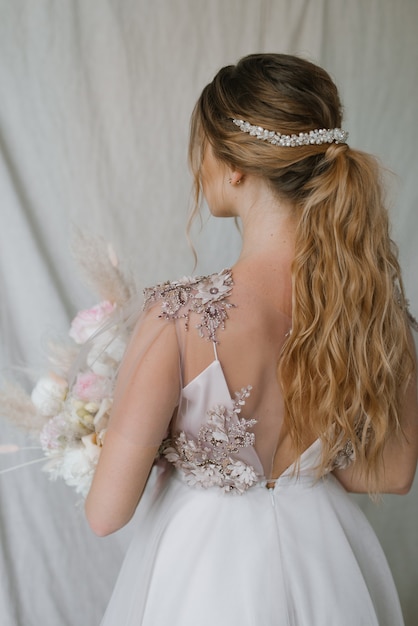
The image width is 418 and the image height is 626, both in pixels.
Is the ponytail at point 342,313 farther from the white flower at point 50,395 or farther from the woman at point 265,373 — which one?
the white flower at point 50,395

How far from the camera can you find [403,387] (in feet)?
3.92

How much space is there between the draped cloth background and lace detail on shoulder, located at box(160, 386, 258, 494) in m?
0.89

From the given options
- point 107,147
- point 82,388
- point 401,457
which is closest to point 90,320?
point 82,388

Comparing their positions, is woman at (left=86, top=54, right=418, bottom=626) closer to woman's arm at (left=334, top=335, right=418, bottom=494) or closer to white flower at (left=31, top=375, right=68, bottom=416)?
woman's arm at (left=334, top=335, right=418, bottom=494)

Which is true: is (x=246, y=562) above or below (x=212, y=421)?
below

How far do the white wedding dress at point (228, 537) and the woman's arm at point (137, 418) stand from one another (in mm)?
44

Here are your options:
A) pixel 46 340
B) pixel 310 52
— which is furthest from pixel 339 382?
pixel 310 52

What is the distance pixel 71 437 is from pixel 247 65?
75cm

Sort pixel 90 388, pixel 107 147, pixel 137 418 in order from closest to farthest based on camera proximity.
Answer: pixel 137 418
pixel 90 388
pixel 107 147

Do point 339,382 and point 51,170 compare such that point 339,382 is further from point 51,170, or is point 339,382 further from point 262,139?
point 51,170

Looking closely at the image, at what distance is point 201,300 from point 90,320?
346 mm

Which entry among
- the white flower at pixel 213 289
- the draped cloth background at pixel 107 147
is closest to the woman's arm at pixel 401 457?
the white flower at pixel 213 289

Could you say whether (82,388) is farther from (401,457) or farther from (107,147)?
(107,147)

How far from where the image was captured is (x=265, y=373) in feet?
3.45
